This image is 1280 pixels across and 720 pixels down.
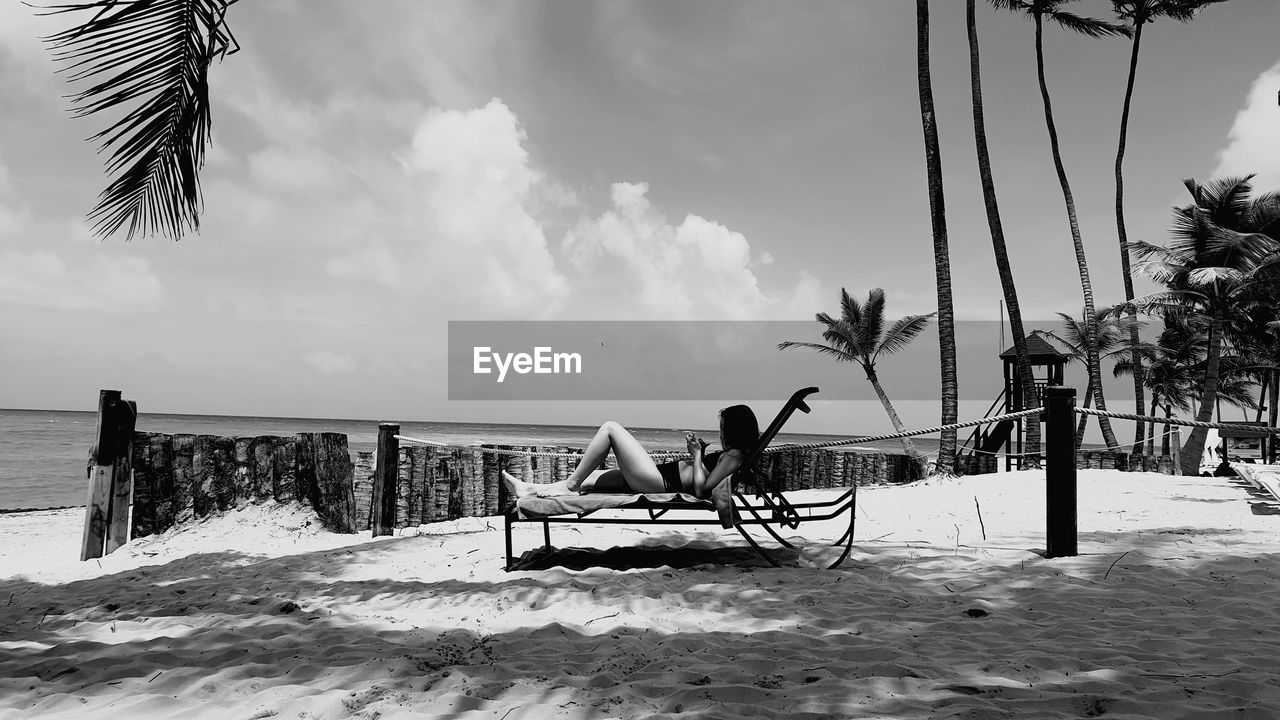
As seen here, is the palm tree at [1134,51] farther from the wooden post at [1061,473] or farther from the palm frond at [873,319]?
the wooden post at [1061,473]

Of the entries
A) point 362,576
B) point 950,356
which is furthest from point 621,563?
point 950,356

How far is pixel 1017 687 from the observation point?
2486 millimetres

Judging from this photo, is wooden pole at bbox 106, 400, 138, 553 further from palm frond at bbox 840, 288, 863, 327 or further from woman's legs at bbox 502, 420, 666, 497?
palm frond at bbox 840, 288, 863, 327

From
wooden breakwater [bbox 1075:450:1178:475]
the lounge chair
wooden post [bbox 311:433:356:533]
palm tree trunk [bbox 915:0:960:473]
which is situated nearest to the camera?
wooden post [bbox 311:433:356:533]

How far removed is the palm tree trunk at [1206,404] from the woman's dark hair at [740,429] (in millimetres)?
13833

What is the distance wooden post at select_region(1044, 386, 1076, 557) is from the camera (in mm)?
4527

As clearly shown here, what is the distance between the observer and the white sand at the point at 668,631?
8.09 ft

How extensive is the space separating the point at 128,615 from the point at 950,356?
45.2 feet

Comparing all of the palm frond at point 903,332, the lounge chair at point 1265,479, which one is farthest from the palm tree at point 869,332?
the lounge chair at point 1265,479

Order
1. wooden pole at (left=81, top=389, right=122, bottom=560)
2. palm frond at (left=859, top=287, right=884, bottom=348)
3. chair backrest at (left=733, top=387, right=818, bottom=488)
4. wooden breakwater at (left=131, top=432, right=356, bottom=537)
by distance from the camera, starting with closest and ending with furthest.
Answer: chair backrest at (left=733, top=387, right=818, bottom=488) < wooden pole at (left=81, top=389, right=122, bottom=560) < wooden breakwater at (left=131, top=432, right=356, bottom=537) < palm frond at (left=859, top=287, right=884, bottom=348)

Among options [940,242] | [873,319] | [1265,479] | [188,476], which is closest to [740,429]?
[188,476]

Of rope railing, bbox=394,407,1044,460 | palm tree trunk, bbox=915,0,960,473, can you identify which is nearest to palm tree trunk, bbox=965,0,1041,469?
palm tree trunk, bbox=915,0,960,473

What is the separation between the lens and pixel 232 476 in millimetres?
6855

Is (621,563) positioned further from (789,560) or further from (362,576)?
(362,576)
